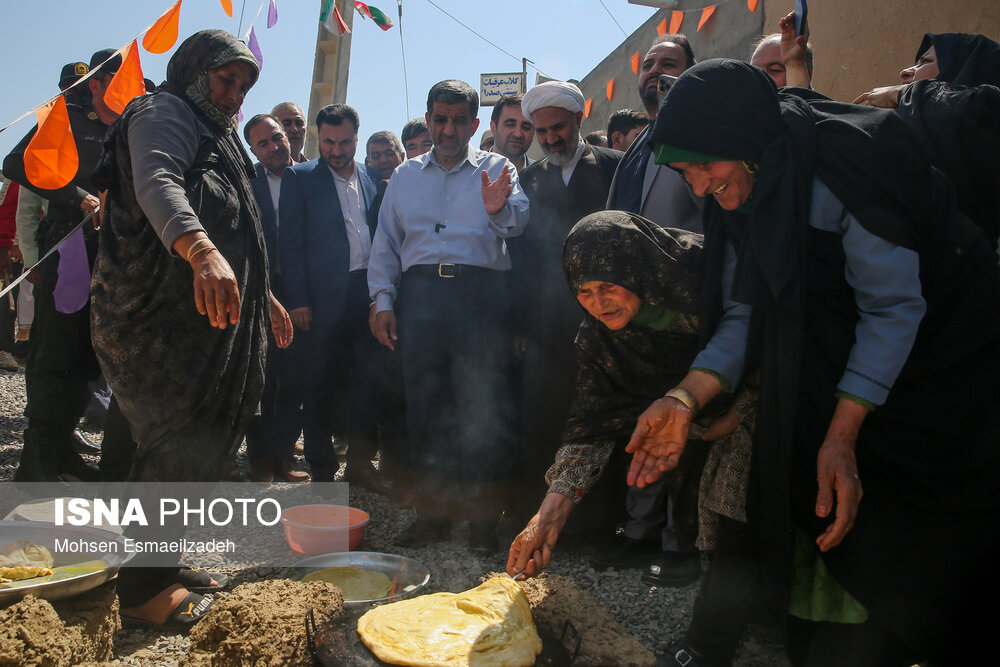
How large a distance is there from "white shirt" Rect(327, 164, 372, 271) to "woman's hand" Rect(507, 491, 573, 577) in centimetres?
264

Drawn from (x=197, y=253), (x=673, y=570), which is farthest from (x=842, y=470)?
(x=197, y=253)

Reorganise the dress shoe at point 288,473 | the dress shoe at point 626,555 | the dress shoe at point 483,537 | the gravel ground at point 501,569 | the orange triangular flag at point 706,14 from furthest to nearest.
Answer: the orange triangular flag at point 706,14 < the dress shoe at point 288,473 < the dress shoe at point 483,537 < the dress shoe at point 626,555 < the gravel ground at point 501,569

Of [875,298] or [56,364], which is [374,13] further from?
[875,298]

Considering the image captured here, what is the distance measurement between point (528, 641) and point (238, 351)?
154 centimetres

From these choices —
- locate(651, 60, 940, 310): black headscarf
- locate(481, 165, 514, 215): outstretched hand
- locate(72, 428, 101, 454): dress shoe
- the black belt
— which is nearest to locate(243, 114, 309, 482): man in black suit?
the black belt

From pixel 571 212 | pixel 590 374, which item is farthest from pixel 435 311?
pixel 590 374

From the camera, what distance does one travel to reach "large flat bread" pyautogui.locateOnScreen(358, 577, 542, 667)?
6.16ft

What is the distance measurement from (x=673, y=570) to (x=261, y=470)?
2.77 metres

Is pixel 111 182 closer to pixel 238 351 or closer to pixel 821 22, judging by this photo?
pixel 238 351

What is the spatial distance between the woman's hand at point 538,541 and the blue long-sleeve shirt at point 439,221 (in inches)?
68.8

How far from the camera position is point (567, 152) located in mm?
3900

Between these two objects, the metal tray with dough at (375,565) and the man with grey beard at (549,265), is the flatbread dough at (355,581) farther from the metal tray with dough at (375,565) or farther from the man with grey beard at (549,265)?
the man with grey beard at (549,265)

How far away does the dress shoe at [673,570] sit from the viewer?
9.65 feet

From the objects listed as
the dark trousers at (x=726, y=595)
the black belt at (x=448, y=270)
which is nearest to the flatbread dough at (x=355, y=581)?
the dark trousers at (x=726, y=595)
